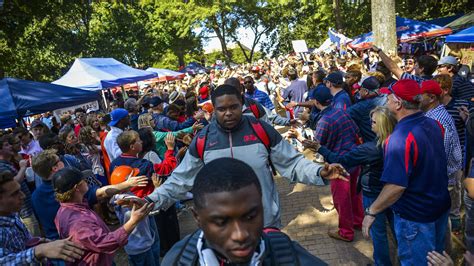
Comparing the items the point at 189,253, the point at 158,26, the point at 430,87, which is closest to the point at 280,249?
the point at 189,253

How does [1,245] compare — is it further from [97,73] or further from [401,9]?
[401,9]

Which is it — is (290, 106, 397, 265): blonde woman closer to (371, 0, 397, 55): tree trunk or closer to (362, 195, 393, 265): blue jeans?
(362, 195, 393, 265): blue jeans

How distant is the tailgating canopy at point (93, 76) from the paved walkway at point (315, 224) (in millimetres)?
7112

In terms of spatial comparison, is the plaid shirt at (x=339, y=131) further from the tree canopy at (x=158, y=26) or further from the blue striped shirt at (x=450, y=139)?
the tree canopy at (x=158, y=26)

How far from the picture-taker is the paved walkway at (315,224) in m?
4.48

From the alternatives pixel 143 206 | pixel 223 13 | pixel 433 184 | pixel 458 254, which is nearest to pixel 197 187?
pixel 143 206

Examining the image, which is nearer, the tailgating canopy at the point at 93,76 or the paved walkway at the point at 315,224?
the paved walkway at the point at 315,224

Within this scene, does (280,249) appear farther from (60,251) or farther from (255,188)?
(60,251)

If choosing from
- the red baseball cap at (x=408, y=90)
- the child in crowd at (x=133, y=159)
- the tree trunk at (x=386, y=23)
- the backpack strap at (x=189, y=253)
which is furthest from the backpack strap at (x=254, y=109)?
the tree trunk at (x=386, y=23)

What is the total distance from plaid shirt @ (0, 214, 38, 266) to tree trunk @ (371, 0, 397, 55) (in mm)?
10949

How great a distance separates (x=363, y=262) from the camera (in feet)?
14.0

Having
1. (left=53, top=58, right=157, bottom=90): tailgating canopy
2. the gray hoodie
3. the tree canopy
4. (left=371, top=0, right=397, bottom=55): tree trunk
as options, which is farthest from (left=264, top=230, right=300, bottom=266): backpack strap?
the tree canopy

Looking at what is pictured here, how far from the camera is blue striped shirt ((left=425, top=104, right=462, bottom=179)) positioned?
377 cm

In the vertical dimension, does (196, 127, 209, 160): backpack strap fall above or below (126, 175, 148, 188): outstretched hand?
above
